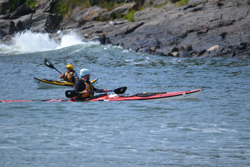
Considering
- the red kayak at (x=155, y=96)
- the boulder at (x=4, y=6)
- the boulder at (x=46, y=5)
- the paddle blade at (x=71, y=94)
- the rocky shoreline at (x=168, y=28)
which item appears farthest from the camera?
the boulder at (x=4, y=6)

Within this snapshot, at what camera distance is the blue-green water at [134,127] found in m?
5.40

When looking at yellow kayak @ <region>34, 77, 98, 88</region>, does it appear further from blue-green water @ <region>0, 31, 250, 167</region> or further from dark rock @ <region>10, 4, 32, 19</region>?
dark rock @ <region>10, 4, 32, 19</region>

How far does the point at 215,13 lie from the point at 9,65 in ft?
44.3

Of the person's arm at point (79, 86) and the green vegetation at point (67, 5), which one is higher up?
the green vegetation at point (67, 5)

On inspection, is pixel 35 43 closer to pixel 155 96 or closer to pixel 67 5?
pixel 67 5


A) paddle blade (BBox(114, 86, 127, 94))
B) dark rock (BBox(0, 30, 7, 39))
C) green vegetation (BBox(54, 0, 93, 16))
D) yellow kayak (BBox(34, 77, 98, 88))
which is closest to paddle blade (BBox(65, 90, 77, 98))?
paddle blade (BBox(114, 86, 127, 94))

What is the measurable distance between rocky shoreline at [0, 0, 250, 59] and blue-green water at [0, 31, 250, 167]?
21.9 ft

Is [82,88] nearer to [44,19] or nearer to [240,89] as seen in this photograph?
[240,89]

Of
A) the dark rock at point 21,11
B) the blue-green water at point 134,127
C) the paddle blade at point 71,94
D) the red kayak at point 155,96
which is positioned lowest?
the blue-green water at point 134,127

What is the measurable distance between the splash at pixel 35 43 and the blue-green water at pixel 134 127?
1463cm

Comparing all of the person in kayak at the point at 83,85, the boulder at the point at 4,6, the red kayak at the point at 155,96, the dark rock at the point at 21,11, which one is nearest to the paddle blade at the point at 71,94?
the person in kayak at the point at 83,85

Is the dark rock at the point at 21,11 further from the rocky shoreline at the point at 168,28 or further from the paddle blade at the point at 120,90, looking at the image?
the paddle blade at the point at 120,90

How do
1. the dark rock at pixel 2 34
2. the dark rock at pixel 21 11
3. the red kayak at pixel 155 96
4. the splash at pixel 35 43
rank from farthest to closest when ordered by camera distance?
the dark rock at pixel 21 11
the dark rock at pixel 2 34
the splash at pixel 35 43
the red kayak at pixel 155 96

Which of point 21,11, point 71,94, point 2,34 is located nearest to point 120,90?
point 71,94
